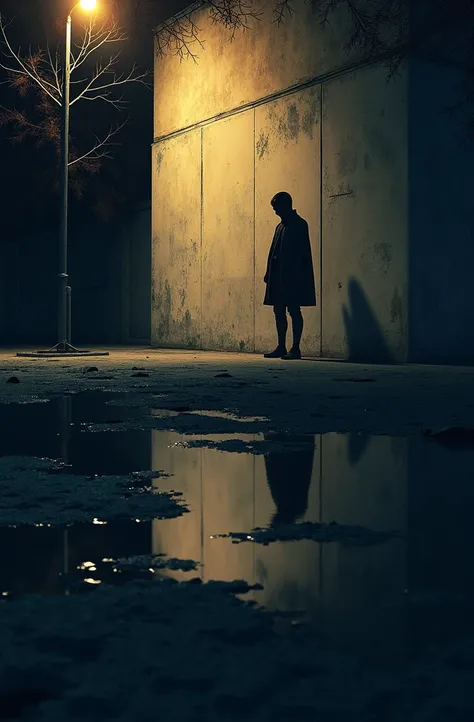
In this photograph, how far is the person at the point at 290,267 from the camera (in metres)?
14.3

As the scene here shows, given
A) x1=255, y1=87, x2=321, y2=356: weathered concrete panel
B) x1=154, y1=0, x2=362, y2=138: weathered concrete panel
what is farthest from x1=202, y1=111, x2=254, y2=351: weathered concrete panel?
x1=154, y1=0, x2=362, y2=138: weathered concrete panel

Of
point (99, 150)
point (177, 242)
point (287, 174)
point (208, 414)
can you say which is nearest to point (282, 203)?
point (287, 174)

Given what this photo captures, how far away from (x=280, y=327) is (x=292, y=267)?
101cm

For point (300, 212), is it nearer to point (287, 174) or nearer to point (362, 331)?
point (287, 174)

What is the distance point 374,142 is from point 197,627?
12.8 meters

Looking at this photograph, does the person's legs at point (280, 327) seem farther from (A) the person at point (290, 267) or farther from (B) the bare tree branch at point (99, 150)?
(B) the bare tree branch at point (99, 150)

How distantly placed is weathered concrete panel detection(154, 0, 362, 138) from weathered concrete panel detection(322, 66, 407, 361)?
0.72m

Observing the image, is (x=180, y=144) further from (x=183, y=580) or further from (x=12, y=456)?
(x=183, y=580)

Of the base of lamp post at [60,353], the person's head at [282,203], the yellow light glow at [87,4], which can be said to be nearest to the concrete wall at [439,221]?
the person's head at [282,203]

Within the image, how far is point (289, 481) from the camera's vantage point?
167 inches

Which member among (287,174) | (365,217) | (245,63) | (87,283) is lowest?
(87,283)

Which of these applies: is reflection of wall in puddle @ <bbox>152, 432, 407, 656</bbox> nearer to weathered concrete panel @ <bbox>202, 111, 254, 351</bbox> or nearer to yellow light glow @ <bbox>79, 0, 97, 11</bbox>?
yellow light glow @ <bbox>79, 0, 97, 11</bbox>

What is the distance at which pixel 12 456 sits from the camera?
16.0ft

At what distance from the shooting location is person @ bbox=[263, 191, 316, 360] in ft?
46.8
